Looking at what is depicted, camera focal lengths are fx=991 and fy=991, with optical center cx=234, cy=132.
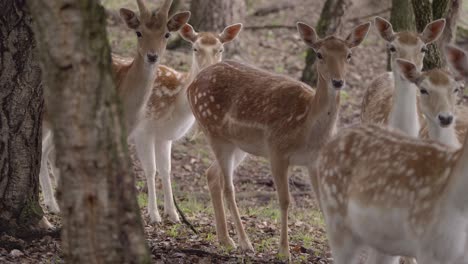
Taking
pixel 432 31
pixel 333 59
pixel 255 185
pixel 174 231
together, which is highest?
pixel 432 31

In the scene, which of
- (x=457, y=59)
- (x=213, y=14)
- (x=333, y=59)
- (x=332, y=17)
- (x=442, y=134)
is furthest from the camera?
(x=213, y=14)

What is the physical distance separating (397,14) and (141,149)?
10.2ft

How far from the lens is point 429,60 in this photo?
29.0 ft

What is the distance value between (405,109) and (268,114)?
1.12 metres

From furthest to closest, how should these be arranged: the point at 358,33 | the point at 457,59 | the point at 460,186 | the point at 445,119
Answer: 1. the point at 358,33
2. the point at 445,119
3. the point at 457,59
4. the point at 460,186

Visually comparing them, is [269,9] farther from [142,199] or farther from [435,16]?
[435,16]

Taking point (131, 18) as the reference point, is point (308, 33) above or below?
below

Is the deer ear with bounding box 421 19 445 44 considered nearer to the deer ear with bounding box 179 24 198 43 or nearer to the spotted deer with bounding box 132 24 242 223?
the spotted deer with bounding box 132 24 242 223

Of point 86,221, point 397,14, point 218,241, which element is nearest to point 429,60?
point 397,14

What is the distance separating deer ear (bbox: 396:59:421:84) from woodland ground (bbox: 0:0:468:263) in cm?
153

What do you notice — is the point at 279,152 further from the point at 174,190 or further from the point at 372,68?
the point at 372,68

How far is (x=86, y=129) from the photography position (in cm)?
436

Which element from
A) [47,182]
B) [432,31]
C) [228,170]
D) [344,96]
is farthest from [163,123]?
[344,96]

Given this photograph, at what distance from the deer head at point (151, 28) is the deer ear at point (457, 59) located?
305 cm
